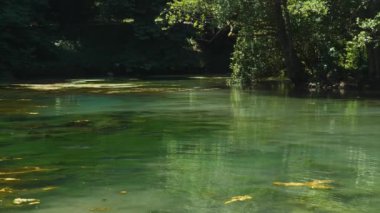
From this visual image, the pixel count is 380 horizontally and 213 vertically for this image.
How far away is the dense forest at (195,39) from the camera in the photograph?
2038 centimetres

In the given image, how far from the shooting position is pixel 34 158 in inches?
315

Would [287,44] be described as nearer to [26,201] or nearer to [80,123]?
[80,123]

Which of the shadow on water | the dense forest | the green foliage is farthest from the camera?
the dense forest

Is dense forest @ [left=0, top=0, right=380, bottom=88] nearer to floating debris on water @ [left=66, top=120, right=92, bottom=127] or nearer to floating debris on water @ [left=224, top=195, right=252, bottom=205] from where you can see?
floating debris on water @ [left=66, top=120, right=92, bottom=127]

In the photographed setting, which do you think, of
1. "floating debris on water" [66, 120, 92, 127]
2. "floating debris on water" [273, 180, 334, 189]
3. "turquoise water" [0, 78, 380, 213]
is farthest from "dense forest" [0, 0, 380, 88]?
"floating debris on water" [273, 180, 334, 189]

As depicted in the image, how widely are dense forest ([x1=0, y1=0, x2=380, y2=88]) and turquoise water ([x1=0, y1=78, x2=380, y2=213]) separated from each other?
584cm

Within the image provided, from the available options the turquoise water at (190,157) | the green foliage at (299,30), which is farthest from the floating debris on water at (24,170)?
the green foliage at (299,30)

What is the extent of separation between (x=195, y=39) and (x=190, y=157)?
1090 inches

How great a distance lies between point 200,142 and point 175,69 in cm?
2576

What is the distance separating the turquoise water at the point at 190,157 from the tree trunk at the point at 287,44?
6.25 m

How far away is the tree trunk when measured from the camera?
67.9 feet

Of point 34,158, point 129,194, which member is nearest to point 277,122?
point 34,158

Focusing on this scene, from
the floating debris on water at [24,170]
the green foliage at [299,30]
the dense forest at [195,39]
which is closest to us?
the floating debris on water at [24,170]

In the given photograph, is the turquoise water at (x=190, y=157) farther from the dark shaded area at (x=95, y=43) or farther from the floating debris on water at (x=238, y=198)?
the dark shaded area at (x=95, y=43)
